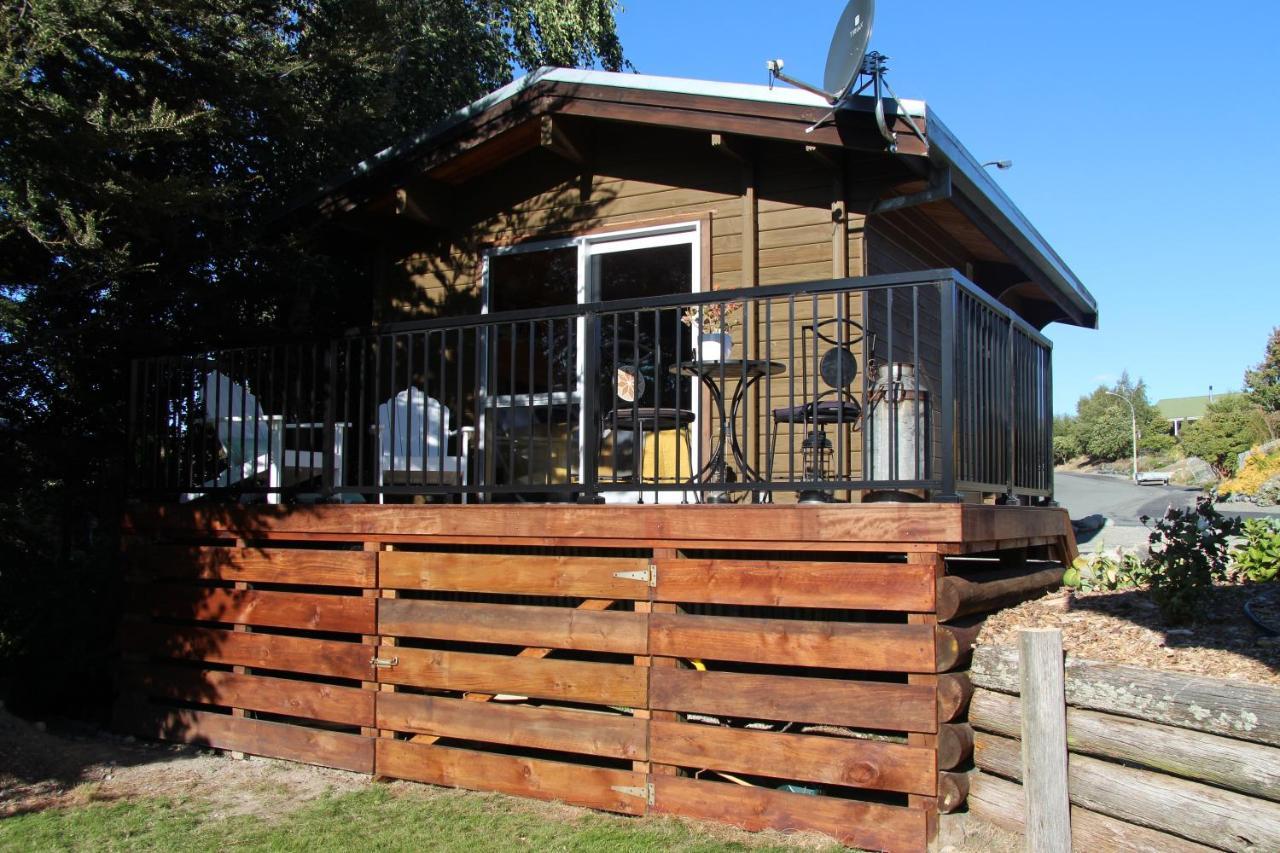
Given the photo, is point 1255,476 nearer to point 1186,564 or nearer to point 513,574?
point 1186,564

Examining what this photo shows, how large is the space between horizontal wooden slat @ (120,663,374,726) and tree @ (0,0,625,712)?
110 centimetres

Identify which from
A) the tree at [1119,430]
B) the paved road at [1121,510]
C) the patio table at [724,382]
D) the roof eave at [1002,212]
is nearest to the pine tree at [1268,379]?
the tree at [1119,430]

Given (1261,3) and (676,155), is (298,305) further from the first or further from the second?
(1261,3)

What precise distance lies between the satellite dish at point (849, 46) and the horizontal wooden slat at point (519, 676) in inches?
135

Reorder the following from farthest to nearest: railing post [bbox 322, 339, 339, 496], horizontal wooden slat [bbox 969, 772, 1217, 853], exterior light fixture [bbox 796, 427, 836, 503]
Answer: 1. railing post [bbox 322, 339, 339, 496]
2. exterior light fixture [bbox 796, 427, 836, 503]
3. horizontal wooden slat [bbox 969, 772, 1217, 853]

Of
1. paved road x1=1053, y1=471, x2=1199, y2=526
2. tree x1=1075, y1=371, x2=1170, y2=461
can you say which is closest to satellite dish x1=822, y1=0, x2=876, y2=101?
paved road x1=1053, y1=471, x2=1199, y2=526

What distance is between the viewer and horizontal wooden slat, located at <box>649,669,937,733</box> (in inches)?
170

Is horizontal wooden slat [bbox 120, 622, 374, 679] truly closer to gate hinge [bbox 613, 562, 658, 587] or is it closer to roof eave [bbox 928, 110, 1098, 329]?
gate hinge [bbox 613, 562, 658, 587]

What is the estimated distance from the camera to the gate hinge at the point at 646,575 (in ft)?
16.5

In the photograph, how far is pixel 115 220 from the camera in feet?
21.9

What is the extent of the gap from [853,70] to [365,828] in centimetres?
467

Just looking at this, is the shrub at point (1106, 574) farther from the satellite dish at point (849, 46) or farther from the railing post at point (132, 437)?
the railing post at point (132, 437)

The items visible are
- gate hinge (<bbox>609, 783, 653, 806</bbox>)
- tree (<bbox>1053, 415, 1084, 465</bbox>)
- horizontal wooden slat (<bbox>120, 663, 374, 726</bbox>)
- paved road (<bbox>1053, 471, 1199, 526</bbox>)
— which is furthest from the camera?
tree (<bbox>1053, 415, 1084, 465</bbox>)

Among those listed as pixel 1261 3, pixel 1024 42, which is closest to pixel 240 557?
pixel 1261 3
